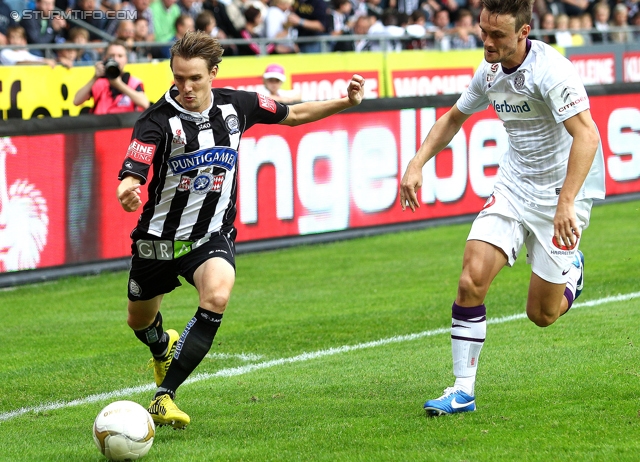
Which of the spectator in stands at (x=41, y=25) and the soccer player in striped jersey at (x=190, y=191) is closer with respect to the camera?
the soccer player in striped jersey at (x=190, y=191)

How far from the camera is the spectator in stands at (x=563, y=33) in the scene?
22903mm

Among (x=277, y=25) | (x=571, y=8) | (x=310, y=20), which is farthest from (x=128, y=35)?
(x=571, y=8)

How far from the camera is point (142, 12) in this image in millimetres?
16844

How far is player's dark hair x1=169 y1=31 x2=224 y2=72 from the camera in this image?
6117 mm

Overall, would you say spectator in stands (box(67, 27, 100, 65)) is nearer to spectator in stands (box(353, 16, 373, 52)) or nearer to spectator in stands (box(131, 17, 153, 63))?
spectator in stands (box(131, 17, 153, 63))

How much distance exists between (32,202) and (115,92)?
2.90 meters

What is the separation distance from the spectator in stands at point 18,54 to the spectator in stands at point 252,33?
3.92 meters

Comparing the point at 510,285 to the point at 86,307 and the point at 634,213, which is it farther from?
the point at 634,213

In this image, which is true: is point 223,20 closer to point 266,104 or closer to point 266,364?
point 266,364

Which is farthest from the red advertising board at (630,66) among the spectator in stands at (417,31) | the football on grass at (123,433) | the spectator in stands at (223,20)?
the football on grass at (123,433)

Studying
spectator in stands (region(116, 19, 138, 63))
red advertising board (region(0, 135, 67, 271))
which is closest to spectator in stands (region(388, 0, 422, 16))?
spectator in stands (region(116, 19, 138, 63))

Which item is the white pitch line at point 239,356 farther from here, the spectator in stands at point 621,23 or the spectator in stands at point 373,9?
the spectator in stands at point 621,23

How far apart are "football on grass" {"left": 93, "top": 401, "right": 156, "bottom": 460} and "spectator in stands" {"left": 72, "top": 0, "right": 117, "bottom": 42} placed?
38.4 feet

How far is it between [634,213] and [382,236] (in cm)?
372
